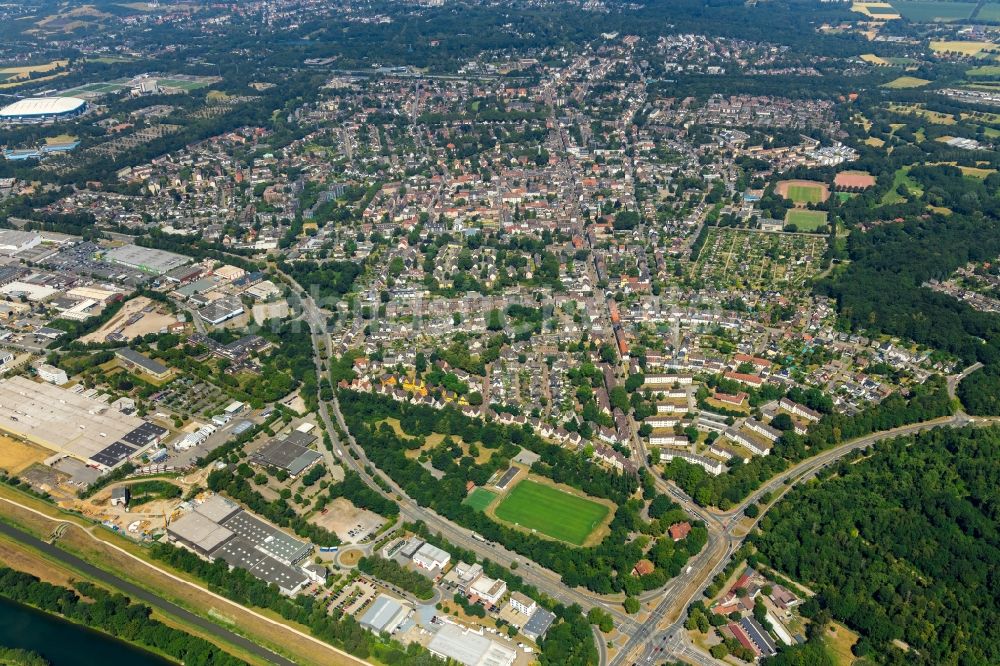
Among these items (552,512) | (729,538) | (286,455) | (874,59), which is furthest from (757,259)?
(874,59)

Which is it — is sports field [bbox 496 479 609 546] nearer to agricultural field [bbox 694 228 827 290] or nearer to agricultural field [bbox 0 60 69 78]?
agricultural field [bbox 694 228 827 290]

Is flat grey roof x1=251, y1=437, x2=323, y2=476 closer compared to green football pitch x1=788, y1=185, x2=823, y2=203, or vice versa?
flat grey roof x1=251, y1=437, x2=323, y2=476

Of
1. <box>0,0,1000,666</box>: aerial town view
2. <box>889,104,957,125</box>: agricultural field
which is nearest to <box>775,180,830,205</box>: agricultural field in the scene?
<box>0,0,1000,666</box>: aerial town view

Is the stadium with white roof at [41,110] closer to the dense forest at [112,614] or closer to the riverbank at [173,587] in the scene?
the riverbank at [173,587]

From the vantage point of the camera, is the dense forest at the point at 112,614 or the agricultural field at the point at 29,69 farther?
the agricultural field at the point at 29,69

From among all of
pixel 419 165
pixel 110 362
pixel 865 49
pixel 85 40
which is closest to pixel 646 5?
pixel 865 49

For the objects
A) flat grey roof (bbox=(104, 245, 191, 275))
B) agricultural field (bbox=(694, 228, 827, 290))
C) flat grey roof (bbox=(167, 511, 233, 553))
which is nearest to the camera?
flat grey roof (bbox=(167, 511, 233, 553))

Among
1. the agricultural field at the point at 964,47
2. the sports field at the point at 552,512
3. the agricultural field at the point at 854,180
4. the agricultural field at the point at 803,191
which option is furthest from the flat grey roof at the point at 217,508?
the agricultural field at the point at 964,47
